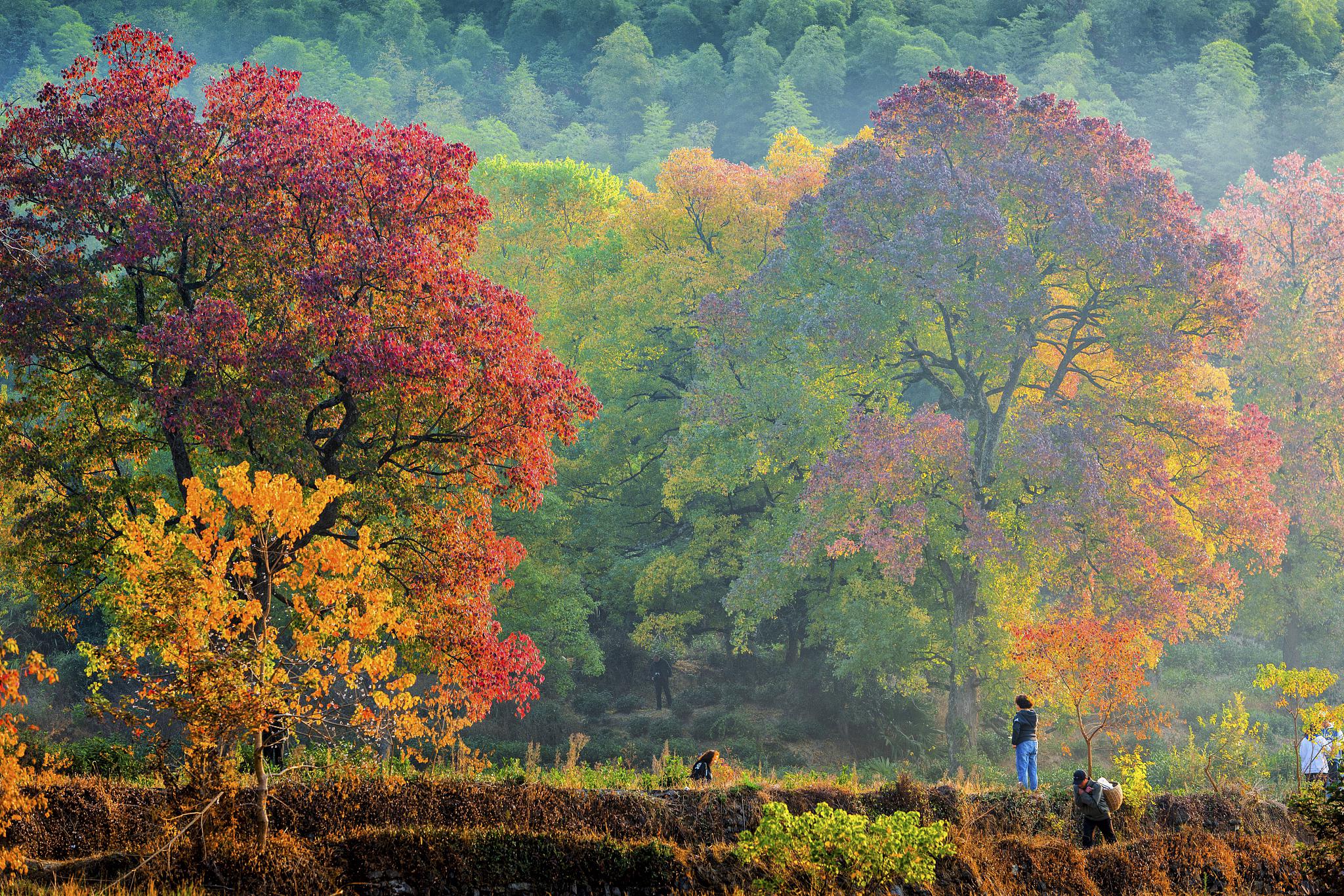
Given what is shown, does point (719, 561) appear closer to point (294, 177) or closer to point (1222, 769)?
point (1222, 769)

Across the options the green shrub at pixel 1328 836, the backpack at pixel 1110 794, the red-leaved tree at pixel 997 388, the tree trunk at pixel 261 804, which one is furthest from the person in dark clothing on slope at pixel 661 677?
the green shrub at pixel 1328 836

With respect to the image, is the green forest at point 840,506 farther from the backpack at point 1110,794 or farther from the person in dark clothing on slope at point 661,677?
the backpack at point 1110,794

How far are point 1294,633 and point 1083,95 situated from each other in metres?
51.0

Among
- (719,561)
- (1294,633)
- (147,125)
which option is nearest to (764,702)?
(719,561)

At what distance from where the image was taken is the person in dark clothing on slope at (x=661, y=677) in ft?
88.5

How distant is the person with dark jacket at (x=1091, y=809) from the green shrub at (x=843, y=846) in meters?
3.32

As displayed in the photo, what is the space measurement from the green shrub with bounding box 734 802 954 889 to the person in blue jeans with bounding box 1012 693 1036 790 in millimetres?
5432

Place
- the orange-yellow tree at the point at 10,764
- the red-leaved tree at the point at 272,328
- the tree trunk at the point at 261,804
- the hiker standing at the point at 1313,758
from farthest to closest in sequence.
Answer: the hiker standing at the point at 1313,758 < the red-leaved tree at the point at 272,328 < the tree trunk at the point at 261,804 < the orange-yellow tree at the point at 10,764

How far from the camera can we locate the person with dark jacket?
460 inches

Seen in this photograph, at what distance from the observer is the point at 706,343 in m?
25.2

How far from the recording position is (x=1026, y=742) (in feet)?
46.9

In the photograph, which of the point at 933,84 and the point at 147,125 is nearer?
the point at 147,125

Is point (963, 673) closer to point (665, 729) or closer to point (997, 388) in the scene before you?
point (997, 388)

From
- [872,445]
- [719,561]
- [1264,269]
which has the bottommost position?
[719,561]
